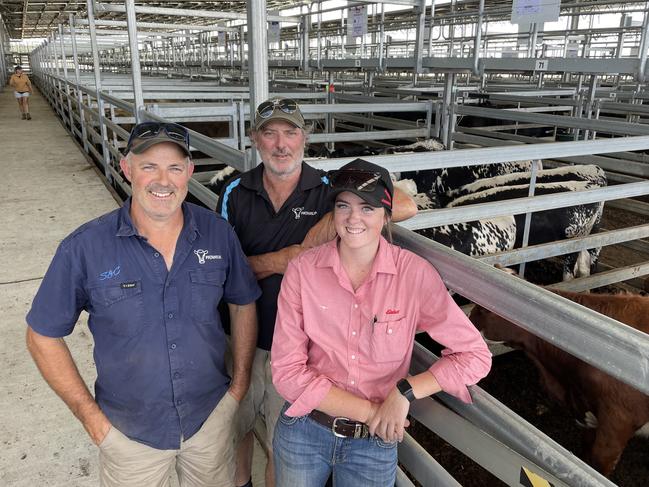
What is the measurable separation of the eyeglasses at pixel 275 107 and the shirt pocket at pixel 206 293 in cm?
66

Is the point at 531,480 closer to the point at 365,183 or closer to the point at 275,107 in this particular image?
the point at 365,183

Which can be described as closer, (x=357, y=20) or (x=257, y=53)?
(x=257, y=53)

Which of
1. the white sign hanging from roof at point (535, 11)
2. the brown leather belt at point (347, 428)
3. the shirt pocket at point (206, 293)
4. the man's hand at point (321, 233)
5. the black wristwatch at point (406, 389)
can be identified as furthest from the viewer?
the white sign hanging from roof at point (535, 11)

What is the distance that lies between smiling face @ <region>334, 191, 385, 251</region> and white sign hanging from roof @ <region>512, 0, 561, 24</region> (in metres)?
3.61

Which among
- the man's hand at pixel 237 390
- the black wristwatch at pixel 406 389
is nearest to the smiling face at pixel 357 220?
the black wristwatch at pixel 406 389

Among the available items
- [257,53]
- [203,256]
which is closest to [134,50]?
[257,53]

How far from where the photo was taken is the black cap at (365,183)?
1587 mm

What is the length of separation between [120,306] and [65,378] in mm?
362

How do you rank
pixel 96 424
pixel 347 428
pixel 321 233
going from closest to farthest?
pixel 347 428 → pixel 96 424 → pixel 321 233

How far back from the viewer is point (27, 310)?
4238 mm

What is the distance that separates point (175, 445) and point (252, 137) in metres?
1.25

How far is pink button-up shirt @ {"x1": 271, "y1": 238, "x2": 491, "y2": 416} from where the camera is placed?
5.11ft

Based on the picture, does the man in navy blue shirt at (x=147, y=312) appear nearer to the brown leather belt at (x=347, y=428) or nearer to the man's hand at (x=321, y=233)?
the man's hand at (x=321, y=233)

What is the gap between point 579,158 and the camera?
630 centimetres
